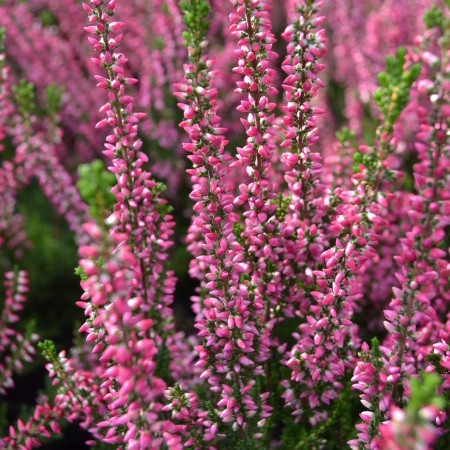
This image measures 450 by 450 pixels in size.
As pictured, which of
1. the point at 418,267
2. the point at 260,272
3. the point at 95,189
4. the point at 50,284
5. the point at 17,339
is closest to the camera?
the point at 95,189

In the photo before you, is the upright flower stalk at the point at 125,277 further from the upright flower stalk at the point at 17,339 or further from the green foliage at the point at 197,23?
the upright flower stalk at the point at 17,339

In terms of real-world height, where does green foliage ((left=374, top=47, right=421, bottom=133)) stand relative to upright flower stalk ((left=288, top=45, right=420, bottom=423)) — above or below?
above

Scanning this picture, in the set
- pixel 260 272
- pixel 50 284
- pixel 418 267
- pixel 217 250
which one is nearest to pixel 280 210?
pixel 260 272

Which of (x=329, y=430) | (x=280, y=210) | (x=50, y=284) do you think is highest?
(x=280, y=210)

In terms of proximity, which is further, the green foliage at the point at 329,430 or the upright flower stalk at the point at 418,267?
the green foliage at the point at 329,430

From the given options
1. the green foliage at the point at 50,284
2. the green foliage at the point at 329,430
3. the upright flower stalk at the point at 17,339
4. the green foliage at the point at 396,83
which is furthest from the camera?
the green foliage at the point at 50,284

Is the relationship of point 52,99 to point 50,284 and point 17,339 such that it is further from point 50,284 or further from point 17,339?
point 17,339

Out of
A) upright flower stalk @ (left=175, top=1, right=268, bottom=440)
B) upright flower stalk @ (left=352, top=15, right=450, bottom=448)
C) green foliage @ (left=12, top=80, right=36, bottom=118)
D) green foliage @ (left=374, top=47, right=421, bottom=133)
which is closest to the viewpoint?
upright flower stalk @ (left=352, top=15, right=450, bottom=448)

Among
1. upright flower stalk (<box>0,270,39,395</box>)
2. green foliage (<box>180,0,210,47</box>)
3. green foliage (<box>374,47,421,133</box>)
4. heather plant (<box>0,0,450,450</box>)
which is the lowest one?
upright flower stalk (<box>0,270,39,395</box>)

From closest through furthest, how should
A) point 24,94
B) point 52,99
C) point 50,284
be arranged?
point 24,94
point 52,99
point 50,284

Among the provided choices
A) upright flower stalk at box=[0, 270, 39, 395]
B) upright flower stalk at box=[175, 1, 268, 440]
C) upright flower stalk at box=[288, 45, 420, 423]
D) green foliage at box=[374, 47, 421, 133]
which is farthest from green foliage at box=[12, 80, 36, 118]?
green foliage at box=[374, 47, 421, 133]

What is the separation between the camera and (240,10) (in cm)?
188

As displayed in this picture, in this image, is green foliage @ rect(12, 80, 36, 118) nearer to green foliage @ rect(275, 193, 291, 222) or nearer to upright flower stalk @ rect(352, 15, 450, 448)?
green foliage @ rect(275, 193, 291, 222)

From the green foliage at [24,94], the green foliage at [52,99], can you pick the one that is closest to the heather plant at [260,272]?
the green foliage at [24,94]
